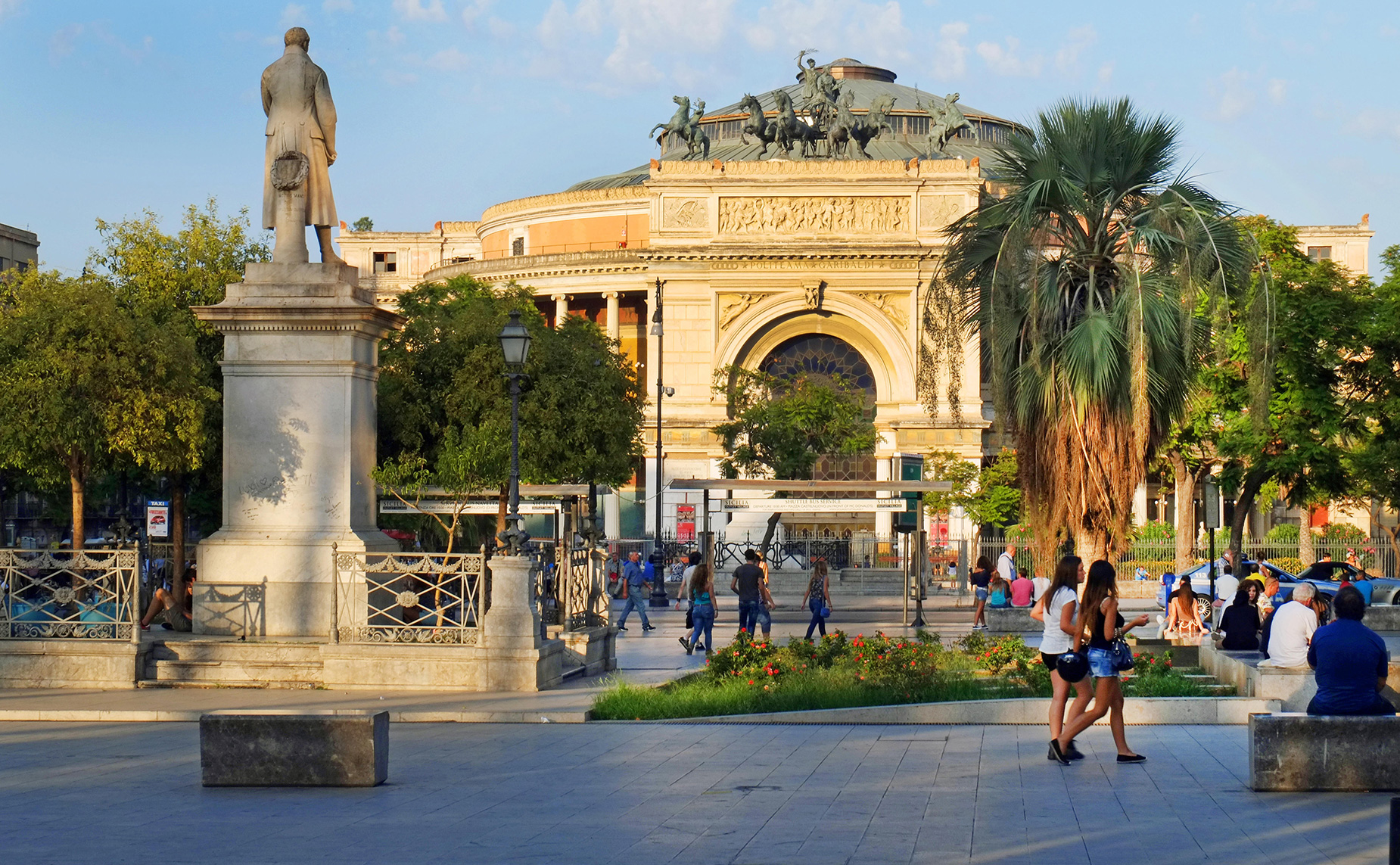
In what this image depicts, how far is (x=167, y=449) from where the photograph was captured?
25891 millimetres

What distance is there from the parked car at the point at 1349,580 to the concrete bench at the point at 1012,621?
22.6 ft

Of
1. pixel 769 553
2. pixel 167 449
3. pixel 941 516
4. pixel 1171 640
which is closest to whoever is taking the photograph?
pixel 1171 640

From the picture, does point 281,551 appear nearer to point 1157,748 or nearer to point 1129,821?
point 1157,748

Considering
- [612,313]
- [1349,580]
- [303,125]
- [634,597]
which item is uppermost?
[612,313]

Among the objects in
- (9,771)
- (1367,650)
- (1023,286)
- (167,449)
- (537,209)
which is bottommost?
(9,771)

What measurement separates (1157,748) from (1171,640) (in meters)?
8.18

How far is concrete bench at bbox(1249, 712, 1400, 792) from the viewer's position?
1054cm

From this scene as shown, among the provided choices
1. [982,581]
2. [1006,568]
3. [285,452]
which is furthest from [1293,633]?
[982,581]

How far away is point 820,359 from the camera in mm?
67688

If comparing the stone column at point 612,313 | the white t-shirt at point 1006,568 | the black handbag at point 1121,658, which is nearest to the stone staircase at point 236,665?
the black handbag at point 1121,658

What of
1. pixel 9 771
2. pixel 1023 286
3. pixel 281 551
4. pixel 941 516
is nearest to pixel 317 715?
pixel 9 771

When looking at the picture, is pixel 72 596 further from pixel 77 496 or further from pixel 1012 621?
pixel 1012 621

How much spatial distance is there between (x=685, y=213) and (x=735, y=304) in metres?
4.17

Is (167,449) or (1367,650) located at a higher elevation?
(167,449)
